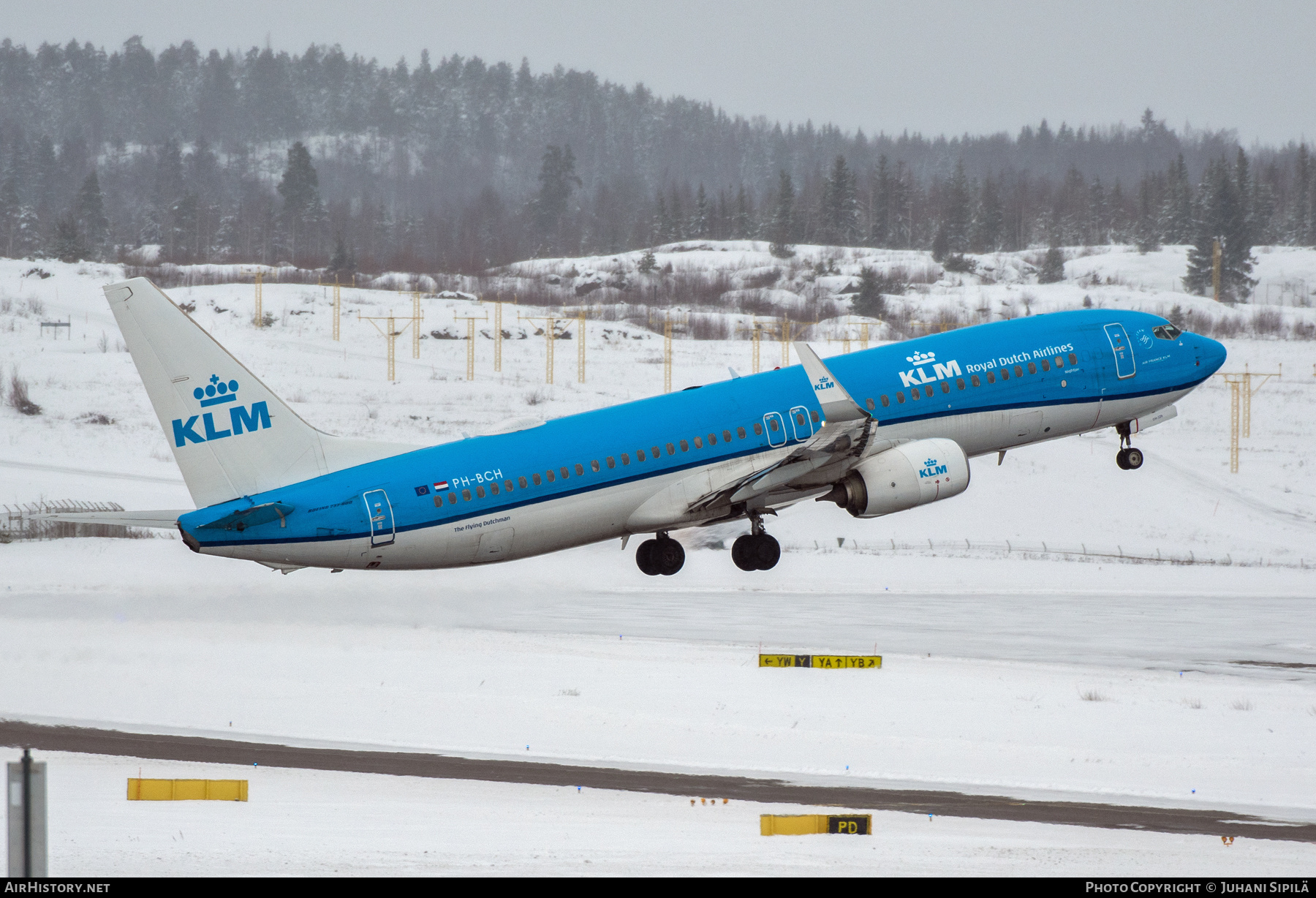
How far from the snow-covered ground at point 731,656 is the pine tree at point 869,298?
48.5 m

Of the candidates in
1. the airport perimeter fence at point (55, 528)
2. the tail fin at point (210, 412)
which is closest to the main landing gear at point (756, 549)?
the tail fin at point (210, 412)

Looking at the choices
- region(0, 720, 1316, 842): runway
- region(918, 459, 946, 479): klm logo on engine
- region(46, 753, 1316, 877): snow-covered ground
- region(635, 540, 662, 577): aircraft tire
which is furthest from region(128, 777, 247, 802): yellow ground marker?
region(918, 459, 946, 479): klm logo on engine

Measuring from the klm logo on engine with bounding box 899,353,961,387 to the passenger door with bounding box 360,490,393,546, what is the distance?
14446 millimetres

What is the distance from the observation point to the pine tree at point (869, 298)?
479ft

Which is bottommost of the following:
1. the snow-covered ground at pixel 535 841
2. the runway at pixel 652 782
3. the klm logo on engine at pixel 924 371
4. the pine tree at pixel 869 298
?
the runway at pixel 652 782

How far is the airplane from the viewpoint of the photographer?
35.4 metres

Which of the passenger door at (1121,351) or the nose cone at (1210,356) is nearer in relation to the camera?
the passenger door at (1121,351)

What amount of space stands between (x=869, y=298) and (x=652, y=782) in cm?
11469

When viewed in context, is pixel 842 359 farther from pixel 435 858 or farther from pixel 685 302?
pixel 685 302

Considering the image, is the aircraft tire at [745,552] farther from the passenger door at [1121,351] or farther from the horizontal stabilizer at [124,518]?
the horizontal stabilizer at [124,518]

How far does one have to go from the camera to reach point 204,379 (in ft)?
116

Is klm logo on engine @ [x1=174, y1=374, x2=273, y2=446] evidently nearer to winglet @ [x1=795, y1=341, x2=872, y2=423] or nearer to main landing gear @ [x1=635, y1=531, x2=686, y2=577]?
main landing gear @ [x1=635, y1=531, x2=686, y2=577]
